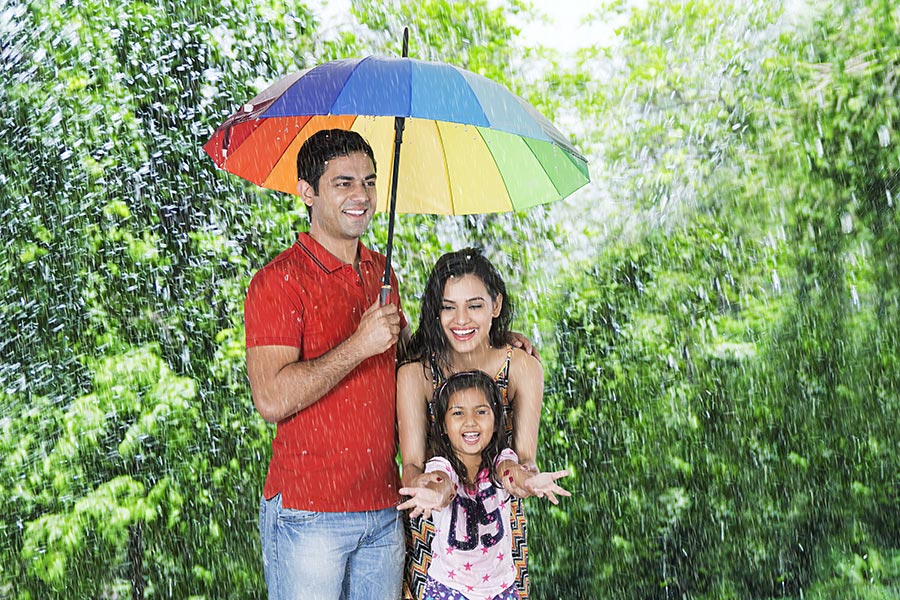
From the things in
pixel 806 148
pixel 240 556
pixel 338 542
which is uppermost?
pixel 806 148

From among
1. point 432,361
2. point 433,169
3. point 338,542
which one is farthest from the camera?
point 433,169

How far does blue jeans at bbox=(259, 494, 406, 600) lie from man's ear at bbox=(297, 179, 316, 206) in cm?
76

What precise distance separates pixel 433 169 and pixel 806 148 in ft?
11.5

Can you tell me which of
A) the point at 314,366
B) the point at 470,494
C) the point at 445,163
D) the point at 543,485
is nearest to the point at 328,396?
the point at 314,366

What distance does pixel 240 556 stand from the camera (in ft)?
17.3

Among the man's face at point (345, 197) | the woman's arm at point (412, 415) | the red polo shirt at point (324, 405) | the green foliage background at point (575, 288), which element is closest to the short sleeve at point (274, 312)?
the red polo shirt at point (324, 405)

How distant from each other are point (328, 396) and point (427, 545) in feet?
1.56

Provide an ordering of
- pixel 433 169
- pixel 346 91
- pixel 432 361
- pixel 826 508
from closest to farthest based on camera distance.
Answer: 1. pixel 346 91
2. pixel 432 361
3. pixel 433 169
4. pixel 826 508

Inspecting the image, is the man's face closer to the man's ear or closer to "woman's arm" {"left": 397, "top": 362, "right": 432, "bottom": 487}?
the man's ear

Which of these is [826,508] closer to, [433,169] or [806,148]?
[806,148]

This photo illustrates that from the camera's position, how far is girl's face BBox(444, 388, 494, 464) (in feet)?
8.05

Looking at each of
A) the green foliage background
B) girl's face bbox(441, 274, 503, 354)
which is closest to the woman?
girl's face bbox(441, 274, 503, 354)

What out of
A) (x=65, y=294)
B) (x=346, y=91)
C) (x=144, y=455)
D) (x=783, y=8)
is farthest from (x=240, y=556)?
(x=783, y=8)

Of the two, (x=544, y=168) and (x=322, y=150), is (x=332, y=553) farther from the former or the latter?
(x=544, y=168)
